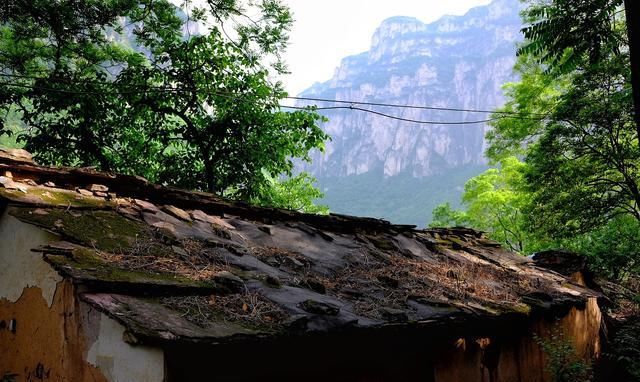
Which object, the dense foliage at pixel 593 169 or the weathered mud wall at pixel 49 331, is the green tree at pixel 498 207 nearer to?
the dense foliage at pixel 593 169

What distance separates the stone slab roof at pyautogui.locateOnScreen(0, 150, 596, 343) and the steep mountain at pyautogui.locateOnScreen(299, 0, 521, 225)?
81764 mm

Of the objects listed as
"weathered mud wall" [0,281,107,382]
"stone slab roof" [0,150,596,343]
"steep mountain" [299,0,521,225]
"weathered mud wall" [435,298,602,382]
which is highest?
"steep mountain" [299,0,521,225]

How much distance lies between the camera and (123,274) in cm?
301

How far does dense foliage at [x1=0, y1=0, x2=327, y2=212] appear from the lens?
42.3 ft

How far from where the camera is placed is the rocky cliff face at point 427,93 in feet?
418

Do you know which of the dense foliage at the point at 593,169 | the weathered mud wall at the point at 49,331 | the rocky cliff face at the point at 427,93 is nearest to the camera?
the weathered mud wall at the point at 49,331

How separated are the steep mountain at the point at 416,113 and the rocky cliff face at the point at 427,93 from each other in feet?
0.95

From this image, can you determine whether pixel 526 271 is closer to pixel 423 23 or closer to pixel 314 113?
pixel 314 113

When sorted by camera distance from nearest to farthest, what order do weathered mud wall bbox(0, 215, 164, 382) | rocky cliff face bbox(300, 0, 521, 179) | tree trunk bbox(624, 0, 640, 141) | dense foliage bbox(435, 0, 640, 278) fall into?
weathered mud wall bbox(0, 215, 164, 382)
tree trunk bbox(624, 0, 640, 141)
dense foliage bbox(435, 0, 640, 278)
rocky cliff face bbox(300, 0, 521, 179)

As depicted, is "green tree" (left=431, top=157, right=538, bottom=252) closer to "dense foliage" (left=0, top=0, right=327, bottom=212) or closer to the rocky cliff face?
"dense foliage" (left=0, top=0, right=327, bottom=212)

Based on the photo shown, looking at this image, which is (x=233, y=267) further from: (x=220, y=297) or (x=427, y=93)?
(x=427, y=93)

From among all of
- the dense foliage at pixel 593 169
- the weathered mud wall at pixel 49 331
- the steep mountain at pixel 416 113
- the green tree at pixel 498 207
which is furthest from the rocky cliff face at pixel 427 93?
the weathered mud wall at pixel 49 331

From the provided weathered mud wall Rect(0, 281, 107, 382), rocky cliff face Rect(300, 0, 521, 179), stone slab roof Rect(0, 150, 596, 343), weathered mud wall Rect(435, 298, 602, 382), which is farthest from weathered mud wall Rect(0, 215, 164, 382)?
rocky cliff face Rect(300, 0, 521, 179)

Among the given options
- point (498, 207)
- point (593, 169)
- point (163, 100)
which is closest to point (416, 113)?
point (498, 207)
